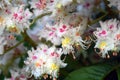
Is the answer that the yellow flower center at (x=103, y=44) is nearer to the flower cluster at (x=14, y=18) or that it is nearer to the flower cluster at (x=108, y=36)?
the flower cluster at (x=108, y=36)

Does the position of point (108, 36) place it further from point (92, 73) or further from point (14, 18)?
point (14, 18)

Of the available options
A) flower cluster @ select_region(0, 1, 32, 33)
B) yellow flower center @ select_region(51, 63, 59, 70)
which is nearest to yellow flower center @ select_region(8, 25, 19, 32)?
flower cluster @ select_region(0, 1, 32, 33)

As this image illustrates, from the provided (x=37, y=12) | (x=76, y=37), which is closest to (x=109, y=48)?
(x=76, y=37)

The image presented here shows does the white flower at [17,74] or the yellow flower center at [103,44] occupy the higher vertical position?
the yellow flower center at [103,44]

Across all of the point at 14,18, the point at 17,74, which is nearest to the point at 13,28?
the point at 14,18

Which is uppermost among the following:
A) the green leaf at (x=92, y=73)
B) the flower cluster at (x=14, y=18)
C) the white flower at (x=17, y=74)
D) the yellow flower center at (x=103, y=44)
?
the flower cluster at (x=14, y=18)

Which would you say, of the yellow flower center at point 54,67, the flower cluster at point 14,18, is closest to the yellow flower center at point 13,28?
the flower cluster at point 14,18

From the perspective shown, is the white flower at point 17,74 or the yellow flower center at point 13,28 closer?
the yellow flower center at point 13,28

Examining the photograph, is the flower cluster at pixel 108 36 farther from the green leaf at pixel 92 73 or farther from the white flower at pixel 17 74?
the white flower at pixel 17 74

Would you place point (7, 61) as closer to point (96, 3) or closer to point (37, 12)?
point (37, 12)
